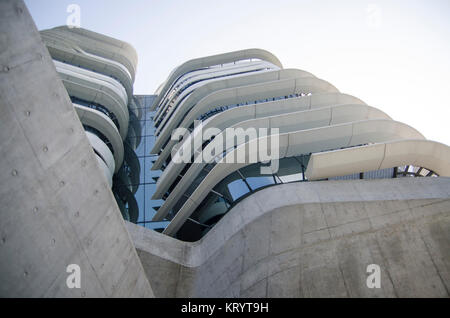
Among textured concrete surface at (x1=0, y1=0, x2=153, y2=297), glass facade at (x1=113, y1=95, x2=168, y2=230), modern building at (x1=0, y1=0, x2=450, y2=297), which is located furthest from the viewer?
glass facade at (x1=113, y1=95, x2=168, y2=230)

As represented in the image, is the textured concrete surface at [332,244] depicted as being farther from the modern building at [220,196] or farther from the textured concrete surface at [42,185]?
the textured concrete surface at [42,185]

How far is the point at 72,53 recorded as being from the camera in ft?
84.4

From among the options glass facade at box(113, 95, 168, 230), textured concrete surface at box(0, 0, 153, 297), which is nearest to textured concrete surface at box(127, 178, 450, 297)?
textured concrete surface at box(0, 0, 153, 297)

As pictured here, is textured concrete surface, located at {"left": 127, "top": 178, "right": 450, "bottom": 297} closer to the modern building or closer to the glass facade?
the modern building

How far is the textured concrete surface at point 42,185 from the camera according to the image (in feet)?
13.8

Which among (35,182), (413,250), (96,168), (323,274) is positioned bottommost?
(323,274)

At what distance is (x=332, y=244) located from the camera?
9.61 metres

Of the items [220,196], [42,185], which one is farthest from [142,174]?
[42,185]

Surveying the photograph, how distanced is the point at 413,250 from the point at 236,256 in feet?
17.1

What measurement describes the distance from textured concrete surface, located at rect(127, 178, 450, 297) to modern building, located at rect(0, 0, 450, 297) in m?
0.04

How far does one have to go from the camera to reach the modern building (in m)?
4.51

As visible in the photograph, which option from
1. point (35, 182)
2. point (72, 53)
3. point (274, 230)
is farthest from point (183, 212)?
point (72, 53)

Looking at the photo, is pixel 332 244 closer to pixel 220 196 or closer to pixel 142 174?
pixel 220 196
